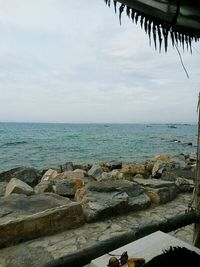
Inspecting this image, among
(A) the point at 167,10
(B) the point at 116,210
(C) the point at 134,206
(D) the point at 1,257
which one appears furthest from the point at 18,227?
(A) the point at 167,10

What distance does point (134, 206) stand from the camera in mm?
6012

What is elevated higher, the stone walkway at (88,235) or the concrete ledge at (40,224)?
the concrete ledge at (40,224)

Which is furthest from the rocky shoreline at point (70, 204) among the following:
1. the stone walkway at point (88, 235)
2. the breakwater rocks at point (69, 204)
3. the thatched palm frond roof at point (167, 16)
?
the thatched palm frond roof at point (167, 16)

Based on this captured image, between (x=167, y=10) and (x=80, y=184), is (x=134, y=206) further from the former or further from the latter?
(x=167, y=10)

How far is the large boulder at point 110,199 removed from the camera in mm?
5542

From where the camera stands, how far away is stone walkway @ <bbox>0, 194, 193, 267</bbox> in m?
4.36

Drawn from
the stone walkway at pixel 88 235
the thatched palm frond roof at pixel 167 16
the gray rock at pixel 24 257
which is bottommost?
the gray rock at pixel 24 257

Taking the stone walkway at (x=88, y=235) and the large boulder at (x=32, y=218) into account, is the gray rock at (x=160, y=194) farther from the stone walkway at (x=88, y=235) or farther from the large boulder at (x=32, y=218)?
the large boulder at (x=32, y=218)

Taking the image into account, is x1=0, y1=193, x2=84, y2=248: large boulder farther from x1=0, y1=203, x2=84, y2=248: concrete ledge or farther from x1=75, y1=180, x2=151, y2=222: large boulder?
x1=75, y1=180, x2=151, y2=222: large boulder

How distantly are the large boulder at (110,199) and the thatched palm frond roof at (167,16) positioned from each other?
159 inches

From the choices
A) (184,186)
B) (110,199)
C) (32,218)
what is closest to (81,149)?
(184,186)

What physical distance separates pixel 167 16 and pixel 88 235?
402cm

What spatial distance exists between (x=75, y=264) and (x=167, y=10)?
4.82 ft

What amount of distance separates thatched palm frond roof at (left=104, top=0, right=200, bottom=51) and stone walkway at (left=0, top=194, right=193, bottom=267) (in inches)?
125
